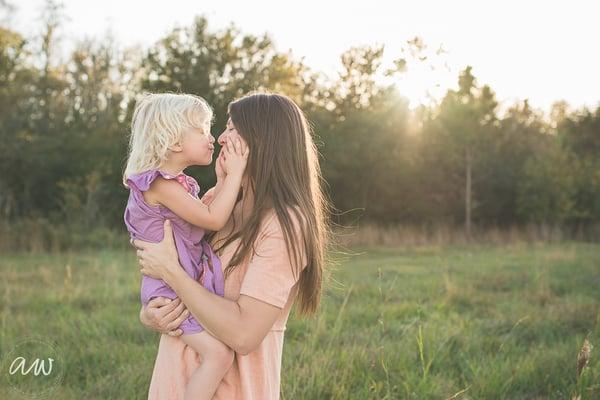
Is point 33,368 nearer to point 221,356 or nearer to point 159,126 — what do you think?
point 159,126

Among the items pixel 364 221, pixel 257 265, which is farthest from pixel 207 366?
pixel 364 221

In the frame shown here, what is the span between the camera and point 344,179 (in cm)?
2061

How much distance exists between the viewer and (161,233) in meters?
2.31

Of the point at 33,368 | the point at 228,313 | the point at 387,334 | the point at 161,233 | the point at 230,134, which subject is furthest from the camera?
the point at 387,334

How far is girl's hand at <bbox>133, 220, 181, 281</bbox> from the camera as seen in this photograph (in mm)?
2064

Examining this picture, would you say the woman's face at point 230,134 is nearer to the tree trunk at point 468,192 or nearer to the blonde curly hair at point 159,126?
the blonde curly hair at point 159,126

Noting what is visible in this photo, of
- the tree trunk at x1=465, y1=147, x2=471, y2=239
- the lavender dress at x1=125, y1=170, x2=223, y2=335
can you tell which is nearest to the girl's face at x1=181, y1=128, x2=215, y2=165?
the lavender dress at x1=125, y1=170, x2=223, y2=335

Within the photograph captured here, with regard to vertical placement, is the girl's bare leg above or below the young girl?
below

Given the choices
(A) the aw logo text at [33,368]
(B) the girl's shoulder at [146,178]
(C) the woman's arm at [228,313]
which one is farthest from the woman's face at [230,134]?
(A) the aw logo text at [33,368]

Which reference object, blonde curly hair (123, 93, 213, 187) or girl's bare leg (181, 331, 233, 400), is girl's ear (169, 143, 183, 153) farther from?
girl's bare leg (181, 331, 233, 400)

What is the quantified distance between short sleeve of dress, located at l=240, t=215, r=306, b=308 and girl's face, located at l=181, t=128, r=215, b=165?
0.56m

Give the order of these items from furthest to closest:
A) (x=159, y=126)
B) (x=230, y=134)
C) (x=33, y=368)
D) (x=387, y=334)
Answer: (x=387, y=334) → (x=33, y=368) → (x=159, y=126) → (x=230, y=134)

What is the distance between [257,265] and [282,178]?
0.29 meters

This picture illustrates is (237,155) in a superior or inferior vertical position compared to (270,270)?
superior
